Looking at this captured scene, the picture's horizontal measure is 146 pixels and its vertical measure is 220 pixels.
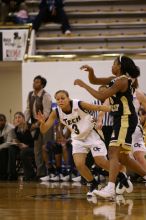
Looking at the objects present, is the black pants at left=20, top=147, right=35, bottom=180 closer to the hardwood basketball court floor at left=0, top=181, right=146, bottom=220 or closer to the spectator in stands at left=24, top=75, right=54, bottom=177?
the spectator in stands at left=24, top=75, right=54, bottom=177

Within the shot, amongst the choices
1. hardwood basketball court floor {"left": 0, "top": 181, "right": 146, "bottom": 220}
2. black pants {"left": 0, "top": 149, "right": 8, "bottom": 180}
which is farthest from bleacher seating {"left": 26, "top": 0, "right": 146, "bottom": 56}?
hardwood basketball court floor {"left": 0, "top": 181, "right": 146, "bottom": 220}

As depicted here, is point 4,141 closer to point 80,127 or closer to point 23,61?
point 23,61

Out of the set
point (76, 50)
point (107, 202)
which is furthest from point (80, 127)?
point (76, 50)

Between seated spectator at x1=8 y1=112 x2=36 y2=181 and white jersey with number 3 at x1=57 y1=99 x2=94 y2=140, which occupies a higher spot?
white jersey with number 3 at x1=57 y1=99 x2=94 y2=140

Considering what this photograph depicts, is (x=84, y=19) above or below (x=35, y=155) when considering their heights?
above

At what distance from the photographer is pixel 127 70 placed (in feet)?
24.4

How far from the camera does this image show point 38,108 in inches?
489

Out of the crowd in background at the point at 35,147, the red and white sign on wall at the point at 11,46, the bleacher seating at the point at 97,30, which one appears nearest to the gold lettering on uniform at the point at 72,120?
the crowd in background at the point at 35,147

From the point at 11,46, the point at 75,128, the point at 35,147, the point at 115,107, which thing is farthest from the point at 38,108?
the point at 115,107

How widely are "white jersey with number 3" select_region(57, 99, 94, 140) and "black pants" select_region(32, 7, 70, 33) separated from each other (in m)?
8.78

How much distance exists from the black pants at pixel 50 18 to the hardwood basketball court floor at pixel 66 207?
874cm

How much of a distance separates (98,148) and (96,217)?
8.98ft

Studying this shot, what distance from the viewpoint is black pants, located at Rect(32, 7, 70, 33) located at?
54.8 feet

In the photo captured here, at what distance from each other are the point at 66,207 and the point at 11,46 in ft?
32.0
